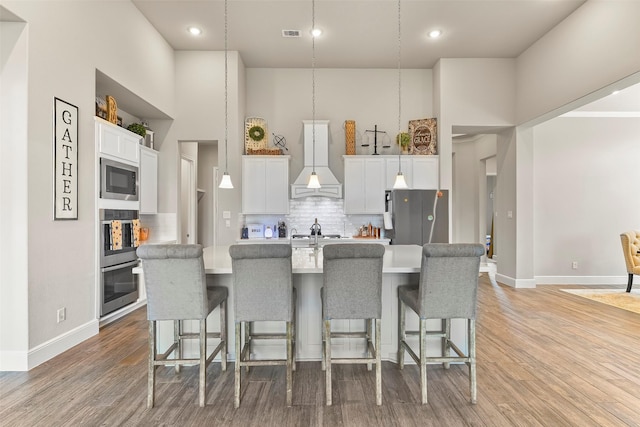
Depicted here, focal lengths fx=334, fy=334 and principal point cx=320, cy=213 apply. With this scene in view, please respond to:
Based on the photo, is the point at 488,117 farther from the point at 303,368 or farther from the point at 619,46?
the point at 303,368

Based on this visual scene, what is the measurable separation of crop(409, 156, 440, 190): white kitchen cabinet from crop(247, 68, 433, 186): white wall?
0.53 metres

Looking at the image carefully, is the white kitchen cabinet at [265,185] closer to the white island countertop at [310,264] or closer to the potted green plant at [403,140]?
the potted green plant at [403,140]

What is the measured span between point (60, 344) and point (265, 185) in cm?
324

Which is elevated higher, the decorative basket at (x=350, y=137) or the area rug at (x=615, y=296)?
the decorative basket at (x=350, y=137)

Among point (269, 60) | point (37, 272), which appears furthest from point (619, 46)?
point (37, 272)

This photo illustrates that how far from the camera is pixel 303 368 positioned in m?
2.66

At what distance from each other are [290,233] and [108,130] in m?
2.94

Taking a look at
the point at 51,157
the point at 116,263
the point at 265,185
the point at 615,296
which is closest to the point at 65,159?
the point at 51,157

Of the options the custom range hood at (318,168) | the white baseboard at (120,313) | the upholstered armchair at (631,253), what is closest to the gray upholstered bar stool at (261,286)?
the white baseboard at (120,313)

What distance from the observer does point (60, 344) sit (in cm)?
293

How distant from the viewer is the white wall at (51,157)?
2652mm

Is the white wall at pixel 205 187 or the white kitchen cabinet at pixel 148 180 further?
the white wall at pixel 205 187

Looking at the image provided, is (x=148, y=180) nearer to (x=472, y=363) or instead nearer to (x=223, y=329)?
(x=223, y=329)

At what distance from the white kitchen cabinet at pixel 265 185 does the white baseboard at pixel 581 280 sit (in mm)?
4669
